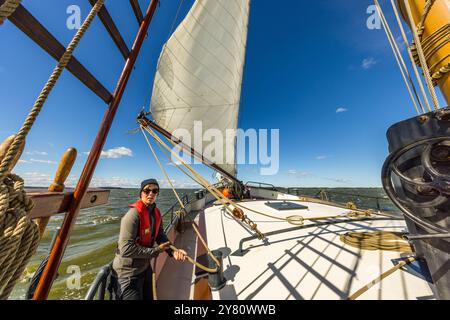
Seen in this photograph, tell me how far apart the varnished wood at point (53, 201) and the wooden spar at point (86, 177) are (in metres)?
0.05

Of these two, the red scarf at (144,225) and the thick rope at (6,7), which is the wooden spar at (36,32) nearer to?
the thick rope at (6,7)

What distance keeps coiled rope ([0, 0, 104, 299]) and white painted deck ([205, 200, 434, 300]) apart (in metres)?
1.89

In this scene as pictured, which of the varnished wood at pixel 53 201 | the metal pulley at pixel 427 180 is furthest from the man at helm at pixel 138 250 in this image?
the metal pulley at pixel 427 180

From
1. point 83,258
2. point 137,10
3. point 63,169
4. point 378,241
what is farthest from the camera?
point 83,258

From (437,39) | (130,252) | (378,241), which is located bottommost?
(130,252)

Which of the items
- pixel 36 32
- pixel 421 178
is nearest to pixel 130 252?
pixel 36 32

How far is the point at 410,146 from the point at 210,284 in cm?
245

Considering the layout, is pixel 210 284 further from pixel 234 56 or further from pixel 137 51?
pixel 234 56

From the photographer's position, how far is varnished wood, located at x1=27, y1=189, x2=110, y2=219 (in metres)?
0.93

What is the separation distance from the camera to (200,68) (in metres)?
6.69

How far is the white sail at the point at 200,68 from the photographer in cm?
637

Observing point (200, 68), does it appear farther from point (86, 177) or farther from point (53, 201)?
point (53, 201)

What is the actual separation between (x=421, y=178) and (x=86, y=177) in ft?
8.03

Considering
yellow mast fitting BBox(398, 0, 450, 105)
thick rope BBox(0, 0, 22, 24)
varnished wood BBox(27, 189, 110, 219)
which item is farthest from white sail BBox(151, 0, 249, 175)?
yellow mast fitting BBox(398, 0, 450, 105)
